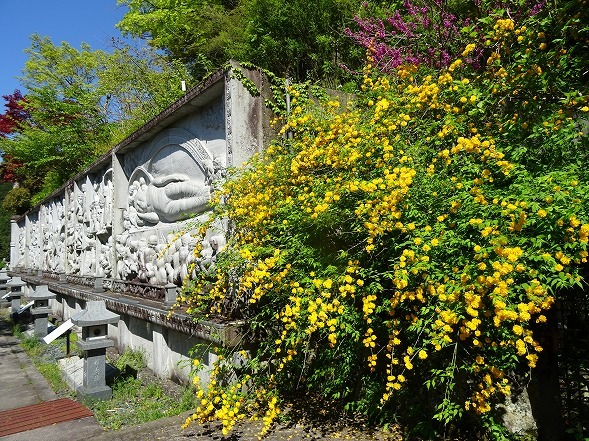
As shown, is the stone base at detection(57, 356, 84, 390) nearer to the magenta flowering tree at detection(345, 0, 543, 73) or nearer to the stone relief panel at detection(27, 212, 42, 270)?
the magenta flowering tree at detection(345, 0, 543, 73)

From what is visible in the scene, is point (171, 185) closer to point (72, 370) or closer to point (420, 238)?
point (72, 370)

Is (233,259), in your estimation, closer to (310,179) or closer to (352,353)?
(310,179)

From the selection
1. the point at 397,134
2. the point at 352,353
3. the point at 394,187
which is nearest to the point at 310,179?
the point at 397,134

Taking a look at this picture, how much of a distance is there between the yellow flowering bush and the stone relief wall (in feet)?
3.02

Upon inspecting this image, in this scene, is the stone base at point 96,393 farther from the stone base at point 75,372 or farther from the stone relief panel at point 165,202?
the stone relief panel at point 165,202

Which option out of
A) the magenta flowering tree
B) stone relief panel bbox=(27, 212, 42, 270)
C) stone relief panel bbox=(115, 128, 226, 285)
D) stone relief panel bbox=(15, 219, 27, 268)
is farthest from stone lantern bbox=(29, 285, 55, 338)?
stone relief panel bbox=(15, 219, 27, 268)

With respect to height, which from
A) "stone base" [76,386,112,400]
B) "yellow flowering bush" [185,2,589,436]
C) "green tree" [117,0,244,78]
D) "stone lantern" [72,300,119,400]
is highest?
"green tree" [117,0,244,78]

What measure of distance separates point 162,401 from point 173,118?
11.1 feet

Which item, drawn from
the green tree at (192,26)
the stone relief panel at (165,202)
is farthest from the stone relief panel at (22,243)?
the stone relief panel at (165,202)

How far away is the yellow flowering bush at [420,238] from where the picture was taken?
2229mm

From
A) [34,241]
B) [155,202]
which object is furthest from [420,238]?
[34,241]

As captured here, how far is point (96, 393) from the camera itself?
455 cm

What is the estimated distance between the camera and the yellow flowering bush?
2229mm

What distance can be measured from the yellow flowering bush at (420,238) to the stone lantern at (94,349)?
1439 millimetres
